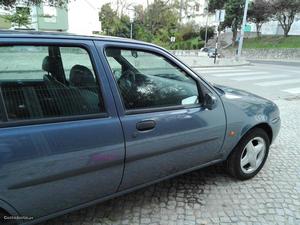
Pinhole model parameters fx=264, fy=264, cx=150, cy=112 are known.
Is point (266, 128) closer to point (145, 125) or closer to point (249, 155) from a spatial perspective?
point (249, 155)

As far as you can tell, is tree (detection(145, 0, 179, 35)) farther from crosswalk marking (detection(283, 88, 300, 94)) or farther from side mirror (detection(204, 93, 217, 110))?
side mirror (detection(204, 93, 217, 110))

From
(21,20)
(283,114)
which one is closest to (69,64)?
(283,114)

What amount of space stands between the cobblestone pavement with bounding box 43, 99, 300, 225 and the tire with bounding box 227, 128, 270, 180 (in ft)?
0.42

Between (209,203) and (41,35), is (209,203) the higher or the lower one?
the lower one

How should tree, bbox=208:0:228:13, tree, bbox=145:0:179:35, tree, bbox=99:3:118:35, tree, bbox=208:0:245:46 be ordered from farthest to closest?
1. tree, bbox=208:0:228:13
2. tree, bbox=99:3:118:35
3. tree, bbox=208:0:245:46
4. tree, bbox=145:0:179:35

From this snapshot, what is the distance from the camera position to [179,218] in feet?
8.41

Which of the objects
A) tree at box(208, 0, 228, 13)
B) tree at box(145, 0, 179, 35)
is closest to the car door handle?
tree at box(145, 0, 179, 35)

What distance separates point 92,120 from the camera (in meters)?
1.96

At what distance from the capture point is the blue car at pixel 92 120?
5.65 feet

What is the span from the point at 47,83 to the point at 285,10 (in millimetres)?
40851

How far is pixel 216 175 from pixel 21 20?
10.4 m

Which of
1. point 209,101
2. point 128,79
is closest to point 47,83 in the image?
point 128,79

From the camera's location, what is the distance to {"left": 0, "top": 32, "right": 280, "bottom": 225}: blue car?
1724 mm

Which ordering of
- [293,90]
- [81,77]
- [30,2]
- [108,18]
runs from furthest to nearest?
[108,18] < [30,2] < [293,90] < [81,77]
